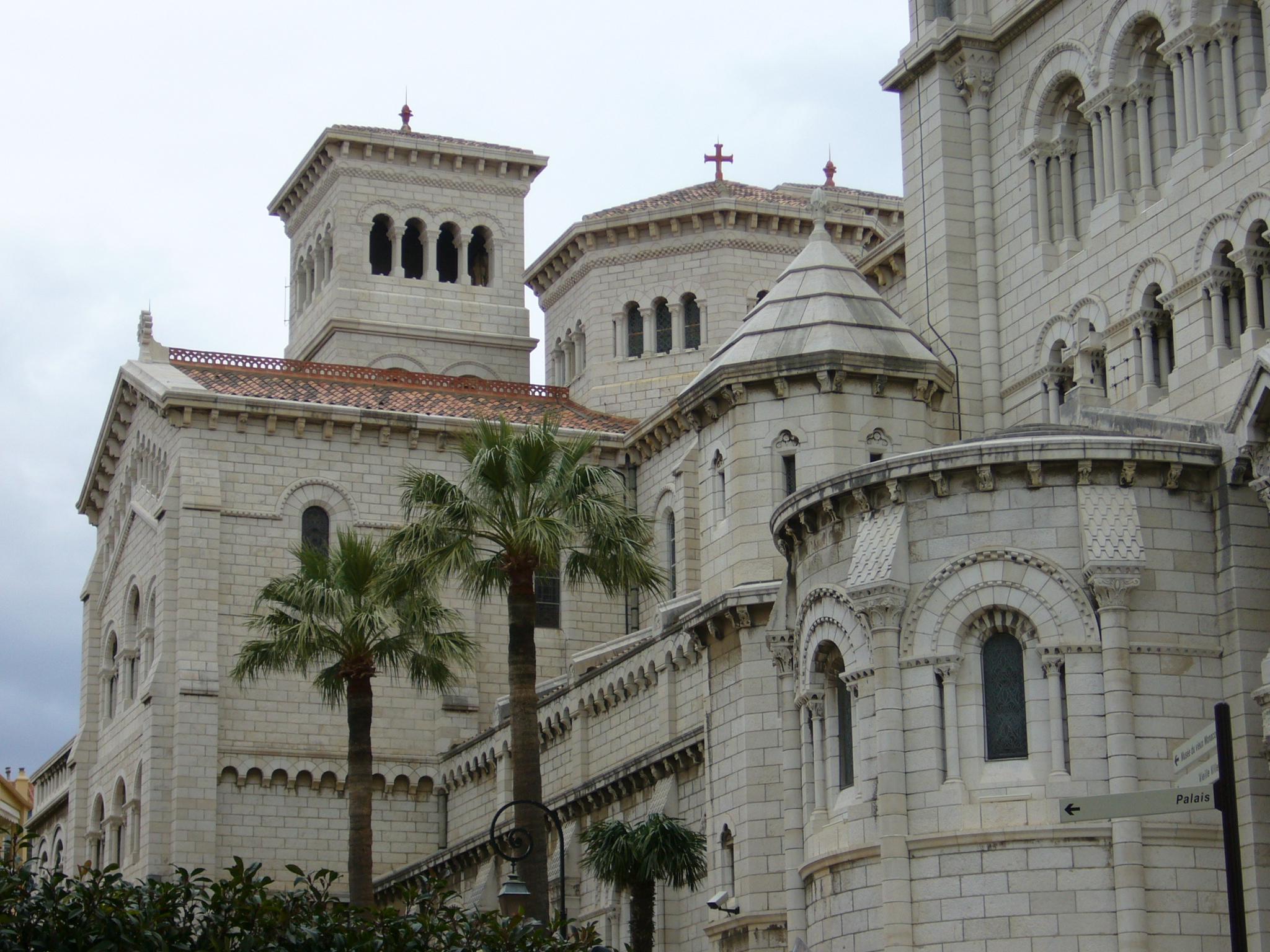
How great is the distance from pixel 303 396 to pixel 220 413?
2.31m

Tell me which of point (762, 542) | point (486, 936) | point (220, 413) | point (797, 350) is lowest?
point (486, 936)

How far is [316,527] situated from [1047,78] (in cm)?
2249

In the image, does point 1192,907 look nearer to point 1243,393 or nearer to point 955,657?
point 955,657

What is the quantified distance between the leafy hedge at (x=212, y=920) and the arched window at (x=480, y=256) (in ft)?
157

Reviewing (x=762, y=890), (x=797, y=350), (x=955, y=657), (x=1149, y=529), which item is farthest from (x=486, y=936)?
(x=797, y=350)

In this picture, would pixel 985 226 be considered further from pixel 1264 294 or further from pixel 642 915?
pixel 642 915

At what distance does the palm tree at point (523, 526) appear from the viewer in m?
38.3

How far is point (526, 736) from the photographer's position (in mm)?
37250

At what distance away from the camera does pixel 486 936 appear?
23.5 meters

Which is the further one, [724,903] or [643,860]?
[724,903]

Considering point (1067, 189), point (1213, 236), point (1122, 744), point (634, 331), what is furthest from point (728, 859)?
point (634, 331)

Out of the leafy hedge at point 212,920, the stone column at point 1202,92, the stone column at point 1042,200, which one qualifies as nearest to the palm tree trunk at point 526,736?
the stone column at point 1042,200

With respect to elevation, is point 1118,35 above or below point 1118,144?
above

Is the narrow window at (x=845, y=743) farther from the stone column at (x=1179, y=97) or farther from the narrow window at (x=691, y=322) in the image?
the narrow window at (x=691, y=322)
